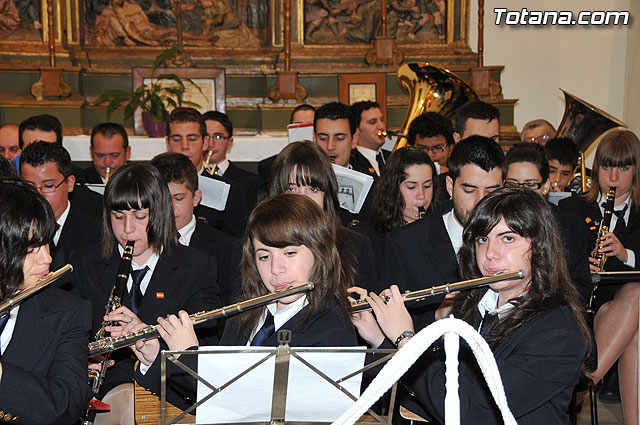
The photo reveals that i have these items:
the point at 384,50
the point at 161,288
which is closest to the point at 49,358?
the point at 161,288

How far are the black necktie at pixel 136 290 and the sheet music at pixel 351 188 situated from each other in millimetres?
1406

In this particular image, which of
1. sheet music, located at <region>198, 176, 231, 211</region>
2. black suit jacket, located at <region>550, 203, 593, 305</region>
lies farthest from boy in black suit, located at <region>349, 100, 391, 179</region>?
black suit jacket, located at <region>550, 203, 593, 305</region>

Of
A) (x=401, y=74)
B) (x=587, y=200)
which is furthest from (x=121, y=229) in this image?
(x=401, y=74)

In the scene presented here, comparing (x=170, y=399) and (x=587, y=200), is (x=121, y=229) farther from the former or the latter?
(x=587, y=200)

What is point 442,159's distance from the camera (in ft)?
19.9

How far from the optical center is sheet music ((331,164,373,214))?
4.46 m

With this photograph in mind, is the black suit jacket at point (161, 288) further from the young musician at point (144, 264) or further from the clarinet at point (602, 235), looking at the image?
the clarinet at point (602, 235)

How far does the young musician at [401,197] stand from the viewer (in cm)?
429

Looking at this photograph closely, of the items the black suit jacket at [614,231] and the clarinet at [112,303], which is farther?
the black suit jacket at [614,231]

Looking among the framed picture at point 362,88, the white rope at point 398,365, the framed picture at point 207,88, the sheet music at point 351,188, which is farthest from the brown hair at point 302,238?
the framed picture at point 362,88

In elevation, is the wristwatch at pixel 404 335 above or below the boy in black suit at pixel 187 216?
below

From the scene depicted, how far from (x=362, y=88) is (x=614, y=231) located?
3.98 m

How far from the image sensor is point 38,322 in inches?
94.3

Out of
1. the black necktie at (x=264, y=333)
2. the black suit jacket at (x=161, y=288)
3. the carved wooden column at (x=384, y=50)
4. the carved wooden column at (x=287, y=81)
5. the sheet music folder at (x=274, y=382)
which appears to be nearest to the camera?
the sheet music folder at (x=274, y=382)
